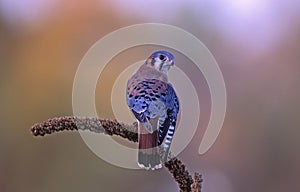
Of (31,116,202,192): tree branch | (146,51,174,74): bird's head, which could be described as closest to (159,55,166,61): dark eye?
(146,51,174,74): bird's head

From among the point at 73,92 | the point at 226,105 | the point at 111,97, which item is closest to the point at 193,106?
the point at 226,105

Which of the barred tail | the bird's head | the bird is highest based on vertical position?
the bird's head

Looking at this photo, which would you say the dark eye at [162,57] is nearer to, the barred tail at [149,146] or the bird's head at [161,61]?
the bird's head at [161,61]

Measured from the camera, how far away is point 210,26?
1.10 metres

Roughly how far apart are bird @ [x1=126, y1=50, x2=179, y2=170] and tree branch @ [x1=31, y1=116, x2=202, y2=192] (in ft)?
0.08

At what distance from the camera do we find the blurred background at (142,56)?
1.04m

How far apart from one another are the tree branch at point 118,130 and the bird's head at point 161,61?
0.14 meters

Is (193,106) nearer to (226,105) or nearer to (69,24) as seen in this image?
(226,105)

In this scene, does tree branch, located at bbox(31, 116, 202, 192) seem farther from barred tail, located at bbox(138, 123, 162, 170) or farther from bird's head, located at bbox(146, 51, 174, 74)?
bird's head, located at bbox(146, 51, 174, 74)

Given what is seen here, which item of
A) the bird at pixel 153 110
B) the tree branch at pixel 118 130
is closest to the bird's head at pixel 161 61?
the bird at pixel 153 110

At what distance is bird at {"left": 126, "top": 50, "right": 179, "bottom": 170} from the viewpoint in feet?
2.69

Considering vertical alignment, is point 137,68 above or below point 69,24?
below

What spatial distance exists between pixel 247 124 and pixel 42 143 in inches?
19.5

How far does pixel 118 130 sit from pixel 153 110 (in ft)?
0.26
